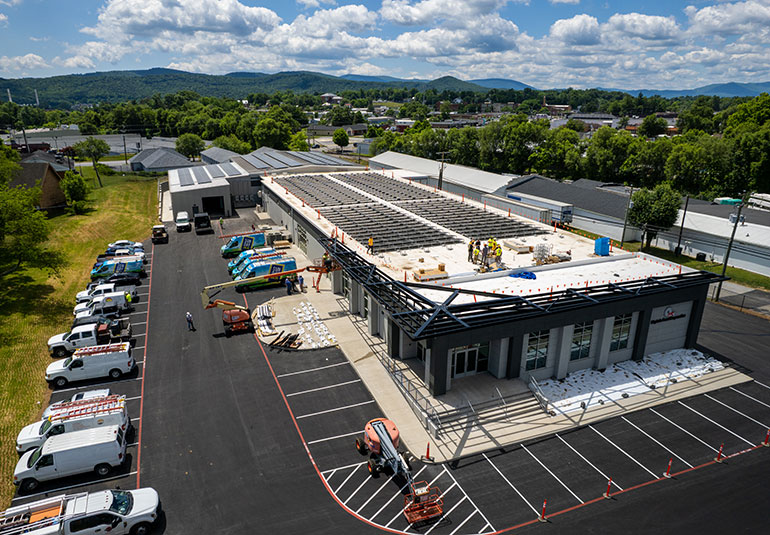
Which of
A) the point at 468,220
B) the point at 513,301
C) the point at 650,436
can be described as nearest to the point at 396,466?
the point at 513,301

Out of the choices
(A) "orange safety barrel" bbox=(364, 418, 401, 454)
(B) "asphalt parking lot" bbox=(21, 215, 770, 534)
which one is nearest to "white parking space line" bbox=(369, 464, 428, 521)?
(B) "asphalt parking lot" bbox=(21, 215, 770, 534)

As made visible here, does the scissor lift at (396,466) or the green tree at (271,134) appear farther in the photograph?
the green tree at (271,134)

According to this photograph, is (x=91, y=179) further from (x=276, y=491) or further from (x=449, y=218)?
(x=276, y=491)

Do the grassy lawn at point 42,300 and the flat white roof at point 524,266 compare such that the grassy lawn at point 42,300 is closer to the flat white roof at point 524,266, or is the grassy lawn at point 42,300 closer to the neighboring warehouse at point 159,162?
the neighboring warehouse at point 159,162

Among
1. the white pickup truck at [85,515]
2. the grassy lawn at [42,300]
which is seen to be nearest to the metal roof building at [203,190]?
the grassy lawn at [42,300]

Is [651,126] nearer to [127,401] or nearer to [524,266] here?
[524,266]

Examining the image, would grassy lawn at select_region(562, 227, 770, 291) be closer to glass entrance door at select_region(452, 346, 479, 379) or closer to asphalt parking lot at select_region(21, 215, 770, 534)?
asphalt parking lot at select_region(21, 215, 770, 534)

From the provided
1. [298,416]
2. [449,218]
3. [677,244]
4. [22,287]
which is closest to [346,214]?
[449,218]
